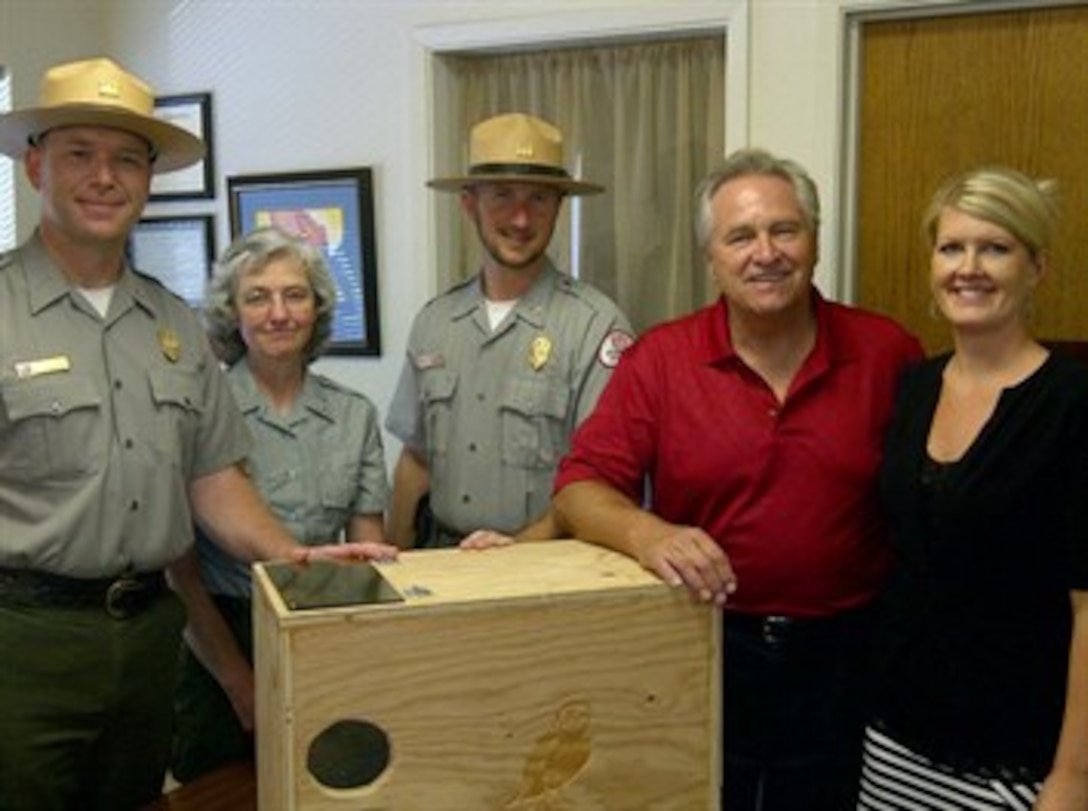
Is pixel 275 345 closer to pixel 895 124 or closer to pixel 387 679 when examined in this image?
pixel 387 679

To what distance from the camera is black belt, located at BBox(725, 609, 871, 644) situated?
1.71 meters

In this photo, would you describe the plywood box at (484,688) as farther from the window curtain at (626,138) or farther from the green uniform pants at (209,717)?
the window curtain at (626,138)

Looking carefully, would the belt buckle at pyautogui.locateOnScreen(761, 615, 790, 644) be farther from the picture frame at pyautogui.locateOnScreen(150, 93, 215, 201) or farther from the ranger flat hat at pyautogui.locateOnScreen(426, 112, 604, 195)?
the picture frame at pyautogui.locateOnScreen(150, 93, 215, 201)

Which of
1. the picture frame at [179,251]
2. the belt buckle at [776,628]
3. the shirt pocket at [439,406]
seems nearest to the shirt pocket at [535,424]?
the shirt pocket at [439,406]

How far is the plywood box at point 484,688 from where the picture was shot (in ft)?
4.17

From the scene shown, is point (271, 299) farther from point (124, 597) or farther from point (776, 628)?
point (776, 628)

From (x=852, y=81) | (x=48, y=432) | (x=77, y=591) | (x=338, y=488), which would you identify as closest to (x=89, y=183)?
(x=48, y=432)

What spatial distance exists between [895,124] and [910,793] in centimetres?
171

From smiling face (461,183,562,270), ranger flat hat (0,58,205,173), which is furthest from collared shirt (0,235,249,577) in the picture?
smiling face (461,183,562,270)

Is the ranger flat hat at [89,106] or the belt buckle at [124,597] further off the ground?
the ranger flat hat at [89,106]

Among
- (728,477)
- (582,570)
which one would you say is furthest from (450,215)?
(582,570)

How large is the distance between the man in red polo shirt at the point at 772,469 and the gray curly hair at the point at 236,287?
30.9 inches

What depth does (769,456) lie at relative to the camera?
1700mm

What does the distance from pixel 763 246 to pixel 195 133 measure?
7.65ft
